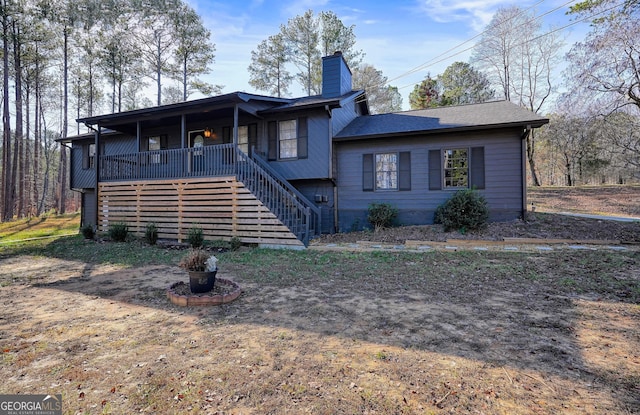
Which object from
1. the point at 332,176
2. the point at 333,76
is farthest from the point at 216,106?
the point at 333,76

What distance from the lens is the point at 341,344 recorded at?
2861mm

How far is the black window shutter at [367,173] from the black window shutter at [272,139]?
10.5ft

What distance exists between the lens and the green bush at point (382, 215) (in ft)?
32.0

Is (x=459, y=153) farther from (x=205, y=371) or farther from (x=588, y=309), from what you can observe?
(x=205, y=371)

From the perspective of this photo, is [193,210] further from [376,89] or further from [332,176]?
[376,89]

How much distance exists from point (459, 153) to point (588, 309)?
6.78 metres

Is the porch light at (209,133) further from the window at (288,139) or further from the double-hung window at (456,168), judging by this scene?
the double-hung window at (456,168)

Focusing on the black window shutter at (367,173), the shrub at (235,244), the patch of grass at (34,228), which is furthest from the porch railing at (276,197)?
the patch of grass at (34,228)

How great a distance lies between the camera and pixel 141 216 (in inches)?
422

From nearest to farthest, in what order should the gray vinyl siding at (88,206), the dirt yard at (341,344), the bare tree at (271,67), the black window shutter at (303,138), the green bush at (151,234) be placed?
the dirt yard at (341,344) → the green bush at (151,234) → the black window shutter at (303,138) → the gray vinyl siding at (88,206) → the bare tree at (271,67)

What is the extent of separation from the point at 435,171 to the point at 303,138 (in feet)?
15.0

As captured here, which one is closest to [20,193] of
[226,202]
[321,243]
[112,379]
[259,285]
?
[226,202]

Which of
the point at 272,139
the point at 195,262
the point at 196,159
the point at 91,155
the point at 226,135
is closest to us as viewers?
the point at 195,262

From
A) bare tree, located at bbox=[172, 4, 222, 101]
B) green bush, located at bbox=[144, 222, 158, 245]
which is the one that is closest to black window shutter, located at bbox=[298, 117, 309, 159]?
green bush, located at bbox=[144, 222, 158, 245]
